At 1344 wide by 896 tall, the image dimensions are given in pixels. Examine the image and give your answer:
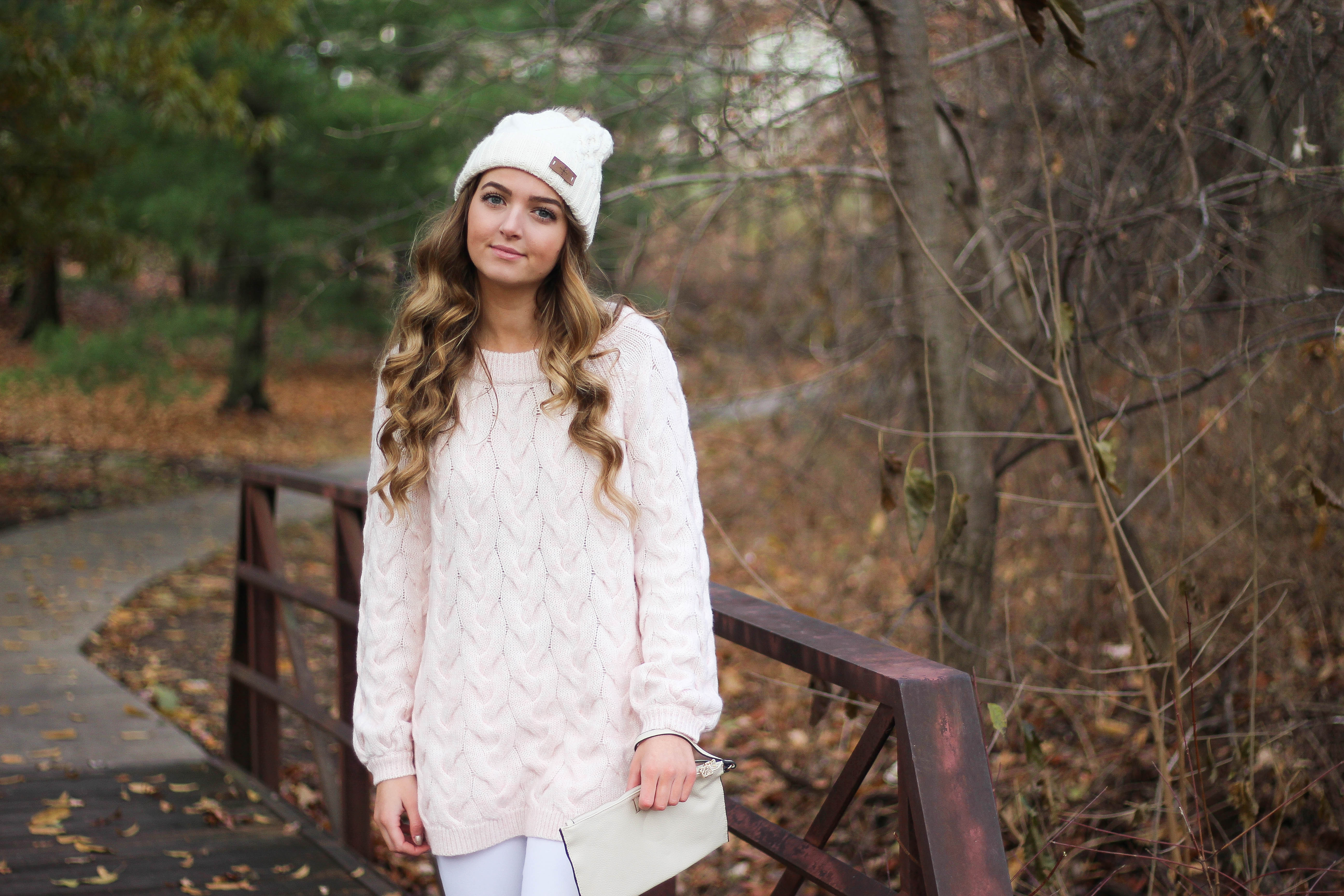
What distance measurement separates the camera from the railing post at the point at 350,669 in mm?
3510

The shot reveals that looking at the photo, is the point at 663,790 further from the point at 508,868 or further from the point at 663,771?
the point at 508,868

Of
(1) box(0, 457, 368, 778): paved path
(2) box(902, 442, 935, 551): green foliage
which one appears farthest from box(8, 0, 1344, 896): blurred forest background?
(1) box(0, 457, 368, 778): paved path

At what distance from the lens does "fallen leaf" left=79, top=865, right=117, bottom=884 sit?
3.19 meters

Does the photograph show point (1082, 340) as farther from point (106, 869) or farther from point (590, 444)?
point (106, 869)

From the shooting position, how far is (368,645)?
204 cm

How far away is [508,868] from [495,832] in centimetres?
8

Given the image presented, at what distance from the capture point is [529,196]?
1.96m

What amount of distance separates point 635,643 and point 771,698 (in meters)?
4.64

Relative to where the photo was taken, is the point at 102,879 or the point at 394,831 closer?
the point at 394,831

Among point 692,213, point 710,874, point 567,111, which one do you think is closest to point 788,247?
point 692,213

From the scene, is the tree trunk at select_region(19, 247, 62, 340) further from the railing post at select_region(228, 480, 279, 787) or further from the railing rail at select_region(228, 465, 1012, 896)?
the railing rail at select_region(228, 465, 1012, 896)

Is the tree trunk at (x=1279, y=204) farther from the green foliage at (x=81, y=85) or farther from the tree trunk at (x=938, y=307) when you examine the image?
the green foliage at (x=81, y=85)

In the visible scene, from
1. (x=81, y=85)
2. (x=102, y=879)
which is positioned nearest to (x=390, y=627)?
(x=102, y=879)

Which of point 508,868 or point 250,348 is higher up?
point 250,348
